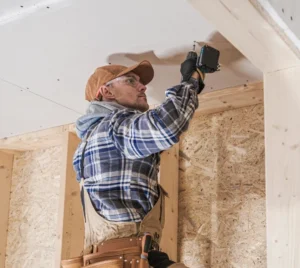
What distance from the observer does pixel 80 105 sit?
9.79 feet

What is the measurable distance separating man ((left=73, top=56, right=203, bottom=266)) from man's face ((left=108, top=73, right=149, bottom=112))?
4 centimetres

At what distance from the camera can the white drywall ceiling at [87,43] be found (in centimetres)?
207

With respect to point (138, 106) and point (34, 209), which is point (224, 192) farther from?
point (34, 209)

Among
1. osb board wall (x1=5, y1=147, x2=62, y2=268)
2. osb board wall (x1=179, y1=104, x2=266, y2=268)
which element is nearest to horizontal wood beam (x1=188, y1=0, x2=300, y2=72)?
osb board wall (x1=179, y1=104, x2=266, y2=268)

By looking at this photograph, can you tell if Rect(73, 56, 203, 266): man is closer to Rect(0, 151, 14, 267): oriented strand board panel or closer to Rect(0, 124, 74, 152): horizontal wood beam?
Rect(0, 124, 74, 152): horizontal wood beam

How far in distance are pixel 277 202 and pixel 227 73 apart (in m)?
0.79

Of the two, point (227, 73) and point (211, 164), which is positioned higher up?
point (227, 73)

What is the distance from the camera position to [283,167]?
6.33 ft

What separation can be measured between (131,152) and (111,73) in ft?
1.51

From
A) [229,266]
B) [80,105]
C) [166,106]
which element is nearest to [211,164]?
[229,266]

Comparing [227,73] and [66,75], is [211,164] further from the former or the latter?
[66,75]

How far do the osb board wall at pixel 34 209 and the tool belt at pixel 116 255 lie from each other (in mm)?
1400

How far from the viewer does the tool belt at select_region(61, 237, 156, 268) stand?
1.92 meters

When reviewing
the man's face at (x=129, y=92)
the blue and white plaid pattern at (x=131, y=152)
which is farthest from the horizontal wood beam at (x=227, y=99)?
the blue and white plaid pattern at (x=131, y=152)
